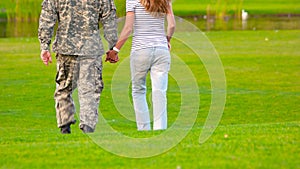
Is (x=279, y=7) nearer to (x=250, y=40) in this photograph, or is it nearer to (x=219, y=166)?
(x=250, y=40)

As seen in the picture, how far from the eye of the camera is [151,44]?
30.4ft

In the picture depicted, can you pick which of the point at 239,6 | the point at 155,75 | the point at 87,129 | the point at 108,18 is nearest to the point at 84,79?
the point at 87,129

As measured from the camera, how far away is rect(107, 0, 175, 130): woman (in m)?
9.23

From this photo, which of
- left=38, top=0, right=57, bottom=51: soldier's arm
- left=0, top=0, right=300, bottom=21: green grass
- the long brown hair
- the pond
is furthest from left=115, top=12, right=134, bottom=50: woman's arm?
left=0, top=0, right=300, bottom=21: green grass

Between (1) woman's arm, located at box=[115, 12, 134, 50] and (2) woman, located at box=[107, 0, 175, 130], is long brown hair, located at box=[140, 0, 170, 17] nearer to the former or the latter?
(2) woman, located at box=[107, 0, 175, 130]

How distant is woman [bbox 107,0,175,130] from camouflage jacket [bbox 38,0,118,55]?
29cm

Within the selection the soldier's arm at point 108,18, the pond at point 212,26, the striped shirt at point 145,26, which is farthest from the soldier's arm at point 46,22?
the pond at point 212,26

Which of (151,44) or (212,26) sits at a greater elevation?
(151,44)

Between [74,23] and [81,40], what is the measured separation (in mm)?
181

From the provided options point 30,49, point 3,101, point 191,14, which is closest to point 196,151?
point 3,101

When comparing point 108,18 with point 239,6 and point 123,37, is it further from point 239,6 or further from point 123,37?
point 239,6

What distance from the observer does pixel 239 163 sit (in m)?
6.55

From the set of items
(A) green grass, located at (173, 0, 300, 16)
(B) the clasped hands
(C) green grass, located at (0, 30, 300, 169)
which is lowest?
(A) green grass, located at (173, 0, 300, 16)

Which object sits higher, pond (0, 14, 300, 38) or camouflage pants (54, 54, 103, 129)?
camouflage pants (54, 54, 103, 129)
